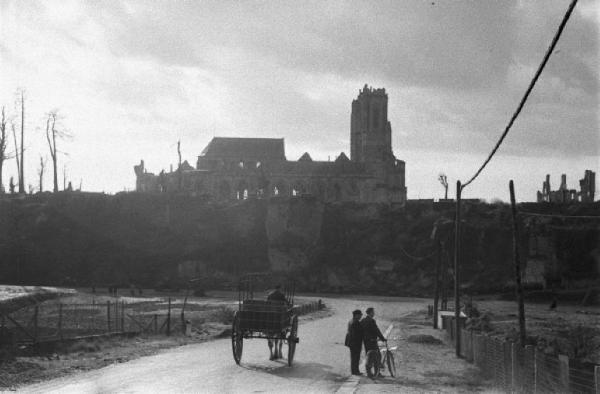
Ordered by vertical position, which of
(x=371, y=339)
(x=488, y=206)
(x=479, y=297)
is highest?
(x=488, y=206)

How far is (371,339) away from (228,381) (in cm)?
361

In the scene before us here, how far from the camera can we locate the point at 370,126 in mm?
112188

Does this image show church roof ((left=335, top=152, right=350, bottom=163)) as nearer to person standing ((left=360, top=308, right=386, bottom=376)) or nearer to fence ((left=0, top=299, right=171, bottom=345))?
fence ((left=0, top=299, right=171, bottom=345))

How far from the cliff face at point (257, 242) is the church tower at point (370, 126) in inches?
1514

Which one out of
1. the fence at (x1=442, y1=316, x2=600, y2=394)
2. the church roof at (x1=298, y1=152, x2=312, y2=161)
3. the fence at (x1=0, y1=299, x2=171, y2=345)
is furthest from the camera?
the church roof at (x1=298, y1=152, x2=312, y2=161)

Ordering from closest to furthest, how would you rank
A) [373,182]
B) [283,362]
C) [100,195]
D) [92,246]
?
[283,362]
[92,246]
[100,195]
[373,182]

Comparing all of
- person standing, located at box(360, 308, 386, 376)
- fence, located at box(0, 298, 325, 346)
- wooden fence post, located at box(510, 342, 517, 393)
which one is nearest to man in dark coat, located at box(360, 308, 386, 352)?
person standing, located at box(360, 308, 386, 376)

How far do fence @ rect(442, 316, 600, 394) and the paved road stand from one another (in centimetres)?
338

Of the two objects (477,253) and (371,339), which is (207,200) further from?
(371,339)

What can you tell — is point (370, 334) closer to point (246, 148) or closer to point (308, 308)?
point (308, 308)

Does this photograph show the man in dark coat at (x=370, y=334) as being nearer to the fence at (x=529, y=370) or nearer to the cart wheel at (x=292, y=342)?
the cart wheel at (x=292, y=342)

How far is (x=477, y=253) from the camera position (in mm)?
66500


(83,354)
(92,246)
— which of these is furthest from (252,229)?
(83,354)

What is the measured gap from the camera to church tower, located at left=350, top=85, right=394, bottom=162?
111062mm
